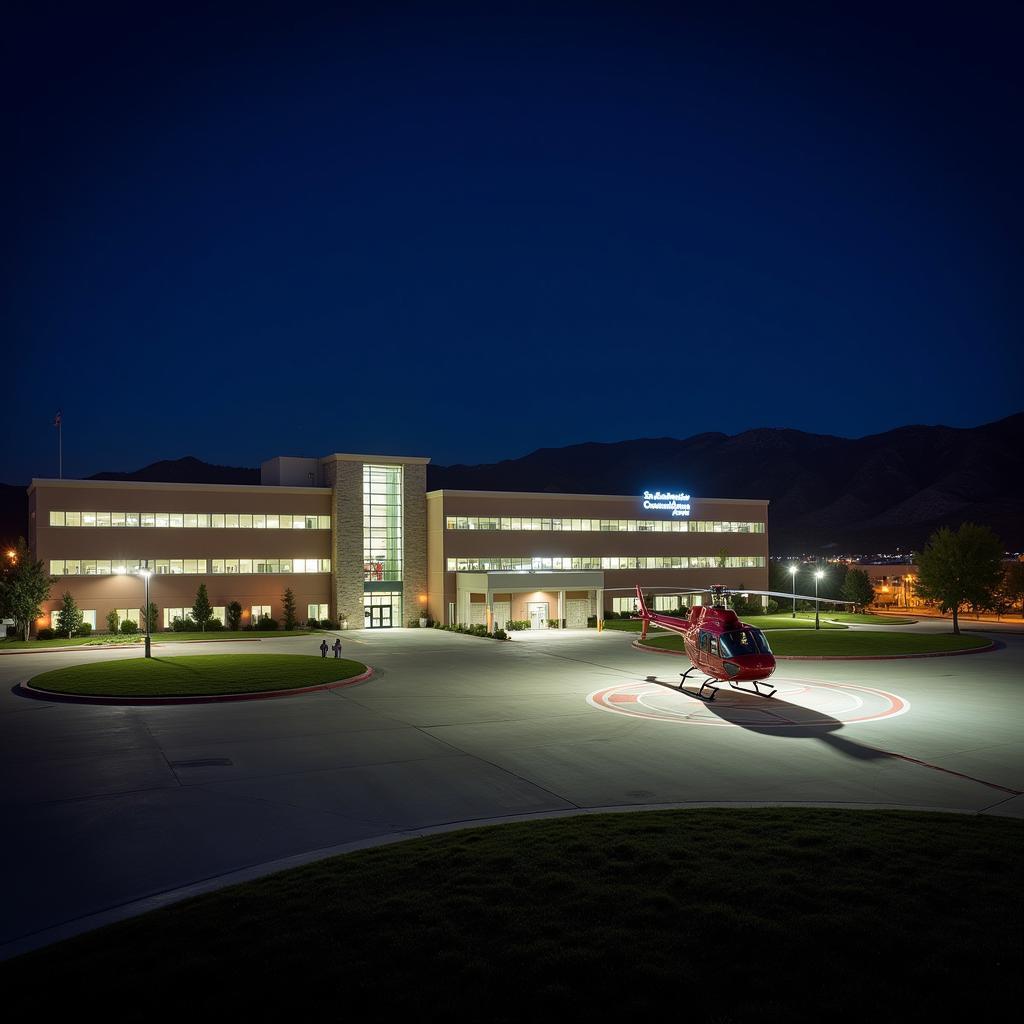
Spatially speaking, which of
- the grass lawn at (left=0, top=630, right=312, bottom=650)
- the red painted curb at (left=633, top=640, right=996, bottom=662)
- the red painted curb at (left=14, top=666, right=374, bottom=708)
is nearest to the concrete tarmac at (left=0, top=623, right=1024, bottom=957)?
the red painted curb at (left=14, top=666, right=374, bottom=708)

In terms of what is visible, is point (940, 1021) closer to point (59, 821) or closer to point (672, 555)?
point (59, 821)

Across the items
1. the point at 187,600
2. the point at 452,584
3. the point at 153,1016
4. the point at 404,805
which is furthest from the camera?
the point at 452,584

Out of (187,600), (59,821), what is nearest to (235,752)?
(59,821)

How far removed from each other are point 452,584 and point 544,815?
44668 millimetres

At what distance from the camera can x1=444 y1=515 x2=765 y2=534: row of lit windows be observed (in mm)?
59000

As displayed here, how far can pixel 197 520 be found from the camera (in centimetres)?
5369

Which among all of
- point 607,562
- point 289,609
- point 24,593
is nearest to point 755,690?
point 289,609

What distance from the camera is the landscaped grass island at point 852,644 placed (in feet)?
122

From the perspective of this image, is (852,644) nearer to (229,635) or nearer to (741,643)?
(741,643)

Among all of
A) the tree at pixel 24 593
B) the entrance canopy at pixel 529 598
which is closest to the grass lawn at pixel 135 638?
the tree at pixel 24 593

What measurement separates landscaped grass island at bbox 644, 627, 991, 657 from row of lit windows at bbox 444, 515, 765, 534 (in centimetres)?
1690

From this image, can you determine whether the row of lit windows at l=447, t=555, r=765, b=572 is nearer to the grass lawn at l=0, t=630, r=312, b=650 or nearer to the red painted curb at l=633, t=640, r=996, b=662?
the grass lawn at l=0, t=630, r=312, b=650

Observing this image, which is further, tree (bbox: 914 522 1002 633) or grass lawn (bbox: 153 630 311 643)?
tree (bbox: 914 522 1002 633)

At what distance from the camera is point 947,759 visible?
1683 centimetres
